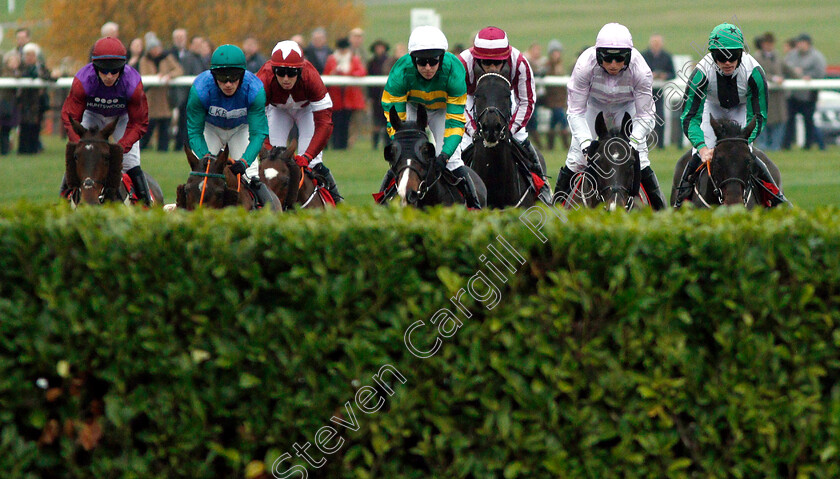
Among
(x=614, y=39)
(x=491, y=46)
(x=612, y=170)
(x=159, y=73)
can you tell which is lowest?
(x=159, y=73)

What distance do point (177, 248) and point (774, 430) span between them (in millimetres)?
2216

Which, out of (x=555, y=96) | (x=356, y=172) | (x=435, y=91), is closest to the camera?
(x=435, y=91)

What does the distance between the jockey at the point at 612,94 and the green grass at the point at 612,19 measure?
48.1 metres

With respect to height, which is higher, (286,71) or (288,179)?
(286,71)

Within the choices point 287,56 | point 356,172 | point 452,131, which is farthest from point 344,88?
point 452,131

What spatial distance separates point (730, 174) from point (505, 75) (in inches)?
81.3

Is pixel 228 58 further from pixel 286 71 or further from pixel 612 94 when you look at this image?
pixel 612 94

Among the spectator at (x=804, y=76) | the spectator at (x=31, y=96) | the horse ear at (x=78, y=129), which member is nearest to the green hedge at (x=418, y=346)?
the horse ear at (x=78, y=129)

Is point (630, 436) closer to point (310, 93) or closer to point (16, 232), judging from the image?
point (16, 232)

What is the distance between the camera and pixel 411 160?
7820mm

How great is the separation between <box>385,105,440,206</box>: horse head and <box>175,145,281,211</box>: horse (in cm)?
102

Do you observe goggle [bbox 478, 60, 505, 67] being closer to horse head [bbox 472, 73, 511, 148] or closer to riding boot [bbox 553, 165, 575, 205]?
horse head [bbox 472, 73, 511, 148]

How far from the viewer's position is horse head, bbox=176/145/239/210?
7.67 meters

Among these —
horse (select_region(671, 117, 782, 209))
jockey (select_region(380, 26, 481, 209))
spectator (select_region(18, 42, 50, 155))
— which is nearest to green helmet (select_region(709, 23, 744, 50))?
horse (select_region(671, 117, 782, 209))
